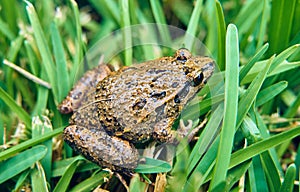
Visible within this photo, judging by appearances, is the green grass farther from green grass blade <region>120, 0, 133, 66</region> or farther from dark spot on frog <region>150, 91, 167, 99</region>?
dark spot on frog <region>150, 91, 167, 99</region>

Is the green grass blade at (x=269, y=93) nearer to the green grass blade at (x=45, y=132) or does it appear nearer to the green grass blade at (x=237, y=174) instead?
the green grass blade at (x=237, y=174)

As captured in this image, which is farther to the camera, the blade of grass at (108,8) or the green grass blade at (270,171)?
the blade of grass at (108,8)

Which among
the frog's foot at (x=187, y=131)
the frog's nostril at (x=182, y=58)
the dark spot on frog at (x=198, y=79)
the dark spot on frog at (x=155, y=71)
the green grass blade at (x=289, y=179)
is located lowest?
the green grass blade at (x=289, y=179)

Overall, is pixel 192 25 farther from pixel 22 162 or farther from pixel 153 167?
pixel 22 162

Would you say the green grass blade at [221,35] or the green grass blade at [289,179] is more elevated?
the green grass blade at [221,35]

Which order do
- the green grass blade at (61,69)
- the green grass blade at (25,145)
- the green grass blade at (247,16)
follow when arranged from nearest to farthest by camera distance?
the green grass blade at (25,145) → the green grass blade at (61,69) → the green grass blade at (247,16)

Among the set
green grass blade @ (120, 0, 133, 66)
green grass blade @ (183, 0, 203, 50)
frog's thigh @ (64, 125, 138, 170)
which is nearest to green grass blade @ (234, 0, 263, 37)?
green grass blade @ (183, 0, 203, 50)

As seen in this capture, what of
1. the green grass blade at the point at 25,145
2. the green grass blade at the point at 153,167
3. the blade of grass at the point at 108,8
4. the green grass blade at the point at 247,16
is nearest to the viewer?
the green grass blade at the point at 153,167

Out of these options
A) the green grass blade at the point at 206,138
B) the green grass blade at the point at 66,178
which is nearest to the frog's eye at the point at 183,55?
the green grass blade at the point at 206,138
